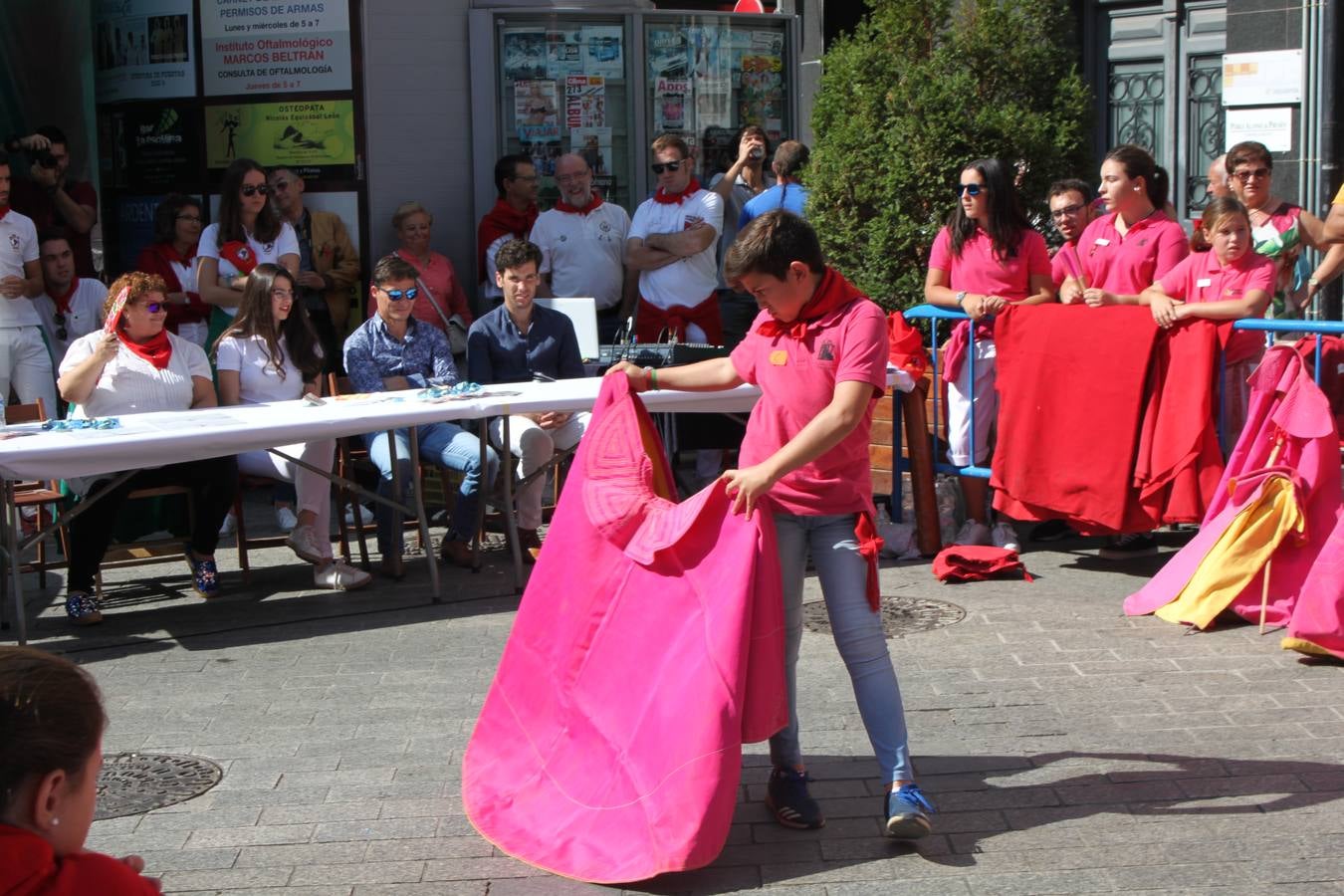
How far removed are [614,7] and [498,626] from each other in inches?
259

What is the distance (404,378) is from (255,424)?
5.16 feet

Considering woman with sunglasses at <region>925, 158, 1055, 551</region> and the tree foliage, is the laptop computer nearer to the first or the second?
the tree foliage

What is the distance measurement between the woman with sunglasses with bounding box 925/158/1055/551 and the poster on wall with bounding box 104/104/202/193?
5.95 metres

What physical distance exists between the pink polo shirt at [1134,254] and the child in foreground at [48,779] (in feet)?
22.8

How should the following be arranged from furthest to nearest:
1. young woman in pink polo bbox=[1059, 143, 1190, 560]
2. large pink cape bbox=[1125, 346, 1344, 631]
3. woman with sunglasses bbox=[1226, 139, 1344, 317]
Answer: woman with sunglasses bbox=[1226, 139, 1344, 317] < young woman in pink polo bbox=[1059, 143, 1190, 560] < large pink cape bbox=[1125, 346, 1344, 631]

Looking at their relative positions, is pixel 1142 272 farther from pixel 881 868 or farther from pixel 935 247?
pixel 881 868

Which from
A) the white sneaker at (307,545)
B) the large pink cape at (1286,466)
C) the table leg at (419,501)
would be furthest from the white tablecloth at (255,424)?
the large pink cape at (1286,466)

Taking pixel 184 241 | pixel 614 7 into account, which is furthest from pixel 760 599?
pixel 614 7

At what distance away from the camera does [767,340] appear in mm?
5133

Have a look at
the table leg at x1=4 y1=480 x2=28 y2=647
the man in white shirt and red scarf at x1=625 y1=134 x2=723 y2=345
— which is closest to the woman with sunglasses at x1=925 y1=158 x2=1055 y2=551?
the man in white shirt and red scarf at x1=625 y1=134 x2=723 y2=345

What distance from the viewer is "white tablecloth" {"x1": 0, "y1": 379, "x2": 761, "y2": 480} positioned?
718 centimetres

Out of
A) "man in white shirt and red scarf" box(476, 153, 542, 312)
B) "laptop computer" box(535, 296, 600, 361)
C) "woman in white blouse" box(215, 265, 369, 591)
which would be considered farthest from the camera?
"man in white shirt and red scarf" box(476, 153, 542, 312)

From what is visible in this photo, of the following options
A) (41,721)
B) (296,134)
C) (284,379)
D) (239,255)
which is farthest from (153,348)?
(41,721)

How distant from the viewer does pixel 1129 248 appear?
873 cm
